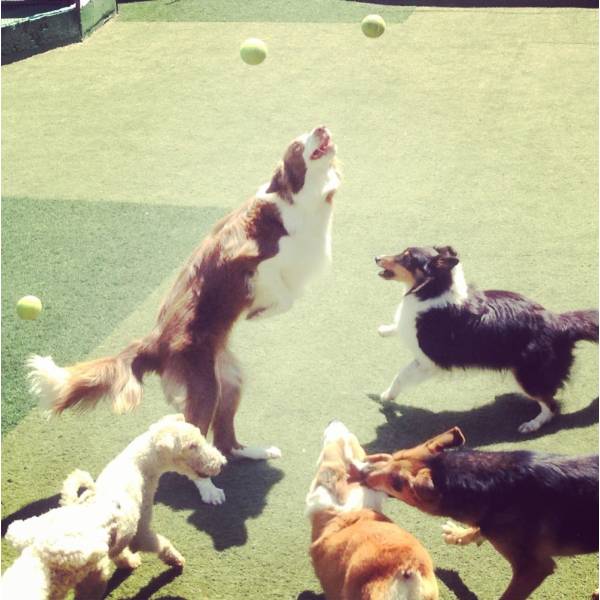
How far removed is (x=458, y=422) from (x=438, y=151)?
378 cm

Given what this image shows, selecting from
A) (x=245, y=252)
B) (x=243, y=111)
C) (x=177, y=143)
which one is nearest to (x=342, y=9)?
(x=243, y=111)

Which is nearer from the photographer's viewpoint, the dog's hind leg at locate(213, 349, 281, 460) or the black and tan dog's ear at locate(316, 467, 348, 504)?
the black and tan dog's ear at locate(316, 467, 348, 504)

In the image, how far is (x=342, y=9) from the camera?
12.1m

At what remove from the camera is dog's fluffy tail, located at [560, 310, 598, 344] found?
471cm

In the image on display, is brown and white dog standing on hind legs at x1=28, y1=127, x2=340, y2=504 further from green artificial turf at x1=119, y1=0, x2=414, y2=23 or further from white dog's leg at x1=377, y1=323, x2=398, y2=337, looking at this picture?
green artificial turf at x1=119, y1=0, x2=414, y2=23

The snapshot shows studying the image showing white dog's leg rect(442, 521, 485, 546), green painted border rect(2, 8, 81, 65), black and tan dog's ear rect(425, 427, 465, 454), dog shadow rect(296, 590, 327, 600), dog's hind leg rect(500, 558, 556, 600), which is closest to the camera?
dog's hind leg rect(500, 558, 556, 600)

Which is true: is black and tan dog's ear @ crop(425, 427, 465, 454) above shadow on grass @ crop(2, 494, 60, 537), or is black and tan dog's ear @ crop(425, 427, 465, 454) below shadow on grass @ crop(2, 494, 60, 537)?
above

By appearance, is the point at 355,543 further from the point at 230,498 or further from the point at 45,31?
the point at 45,31

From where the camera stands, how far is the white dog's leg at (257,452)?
15.1ft

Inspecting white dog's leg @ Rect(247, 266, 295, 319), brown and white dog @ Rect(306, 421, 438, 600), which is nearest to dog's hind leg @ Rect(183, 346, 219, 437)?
white dog's leg @ Rect(247, 266, 295, 319)

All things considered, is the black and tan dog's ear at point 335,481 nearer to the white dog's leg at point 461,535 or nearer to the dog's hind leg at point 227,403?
the white dog's leg at point 461,535

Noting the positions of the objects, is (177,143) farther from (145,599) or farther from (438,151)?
(145,599)

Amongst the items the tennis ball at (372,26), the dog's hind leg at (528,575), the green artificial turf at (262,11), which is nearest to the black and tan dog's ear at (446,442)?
the dog's hind leg at (528,575)

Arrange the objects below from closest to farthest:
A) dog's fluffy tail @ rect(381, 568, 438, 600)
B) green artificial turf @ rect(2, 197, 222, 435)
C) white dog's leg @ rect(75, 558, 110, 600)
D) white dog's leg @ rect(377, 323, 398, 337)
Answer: dog's fluffy tail @ rect(381, 568, 438, 600)
white dog's leg @ rect(75, 558, 110, 600)
white dog's leg @ rect(377, 323, 398, 337)
green artificial turf @ rect(2, 197, 222, 435)
